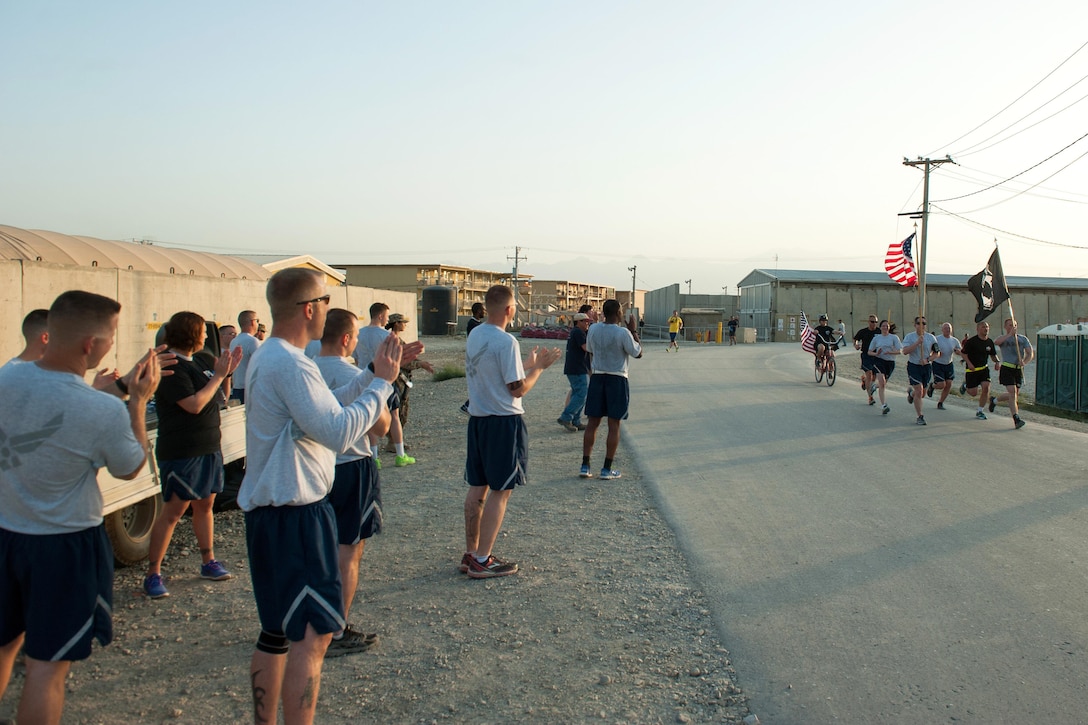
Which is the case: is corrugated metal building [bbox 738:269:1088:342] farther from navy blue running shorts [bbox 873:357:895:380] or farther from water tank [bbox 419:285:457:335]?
navy blue running shorts [bbox 873:357:895:380]

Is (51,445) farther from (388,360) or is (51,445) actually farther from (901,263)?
(901,263)

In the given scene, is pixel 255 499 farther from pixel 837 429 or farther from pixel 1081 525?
pixel 837 429

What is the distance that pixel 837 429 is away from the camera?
12.3m

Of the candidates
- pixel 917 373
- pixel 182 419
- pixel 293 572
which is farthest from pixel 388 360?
pixel 917 373

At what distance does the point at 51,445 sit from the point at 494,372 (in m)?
2.98

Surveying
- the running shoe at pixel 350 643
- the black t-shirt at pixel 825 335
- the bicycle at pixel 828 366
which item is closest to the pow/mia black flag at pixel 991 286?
the black t-shirt at pixel 825 335

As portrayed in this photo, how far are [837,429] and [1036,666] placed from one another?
28.1ft

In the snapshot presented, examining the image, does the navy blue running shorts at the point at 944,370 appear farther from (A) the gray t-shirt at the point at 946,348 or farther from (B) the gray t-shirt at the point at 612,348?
(B) the gray t-shirt at the point at 612,348

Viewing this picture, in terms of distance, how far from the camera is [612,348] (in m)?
8.75

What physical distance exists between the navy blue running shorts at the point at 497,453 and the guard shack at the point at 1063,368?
18550 mm

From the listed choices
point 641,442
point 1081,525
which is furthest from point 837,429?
point 1081,525

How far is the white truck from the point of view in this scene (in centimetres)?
502

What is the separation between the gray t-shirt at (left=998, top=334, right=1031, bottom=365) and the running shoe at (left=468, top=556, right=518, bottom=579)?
1106 cm

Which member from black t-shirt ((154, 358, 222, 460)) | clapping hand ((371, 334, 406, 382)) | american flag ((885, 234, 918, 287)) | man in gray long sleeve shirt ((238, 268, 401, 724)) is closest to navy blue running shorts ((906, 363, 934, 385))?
black t-shirt ((154, 358, 222, 460))
